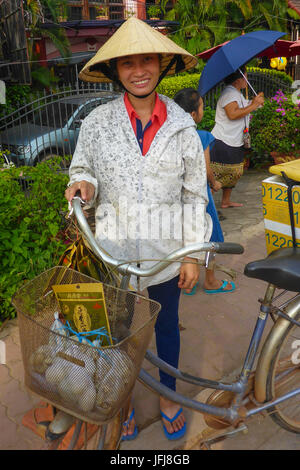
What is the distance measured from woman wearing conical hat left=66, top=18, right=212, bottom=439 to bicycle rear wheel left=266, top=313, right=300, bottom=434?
61 cm

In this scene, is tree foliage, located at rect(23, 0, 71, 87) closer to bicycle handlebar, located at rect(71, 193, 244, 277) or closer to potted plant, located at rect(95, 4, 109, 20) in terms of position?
potted plant, located at rect(95, 4, 109, 20)

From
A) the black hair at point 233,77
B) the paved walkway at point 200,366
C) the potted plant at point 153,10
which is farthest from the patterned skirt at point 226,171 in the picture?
the potted plant at point 153,10

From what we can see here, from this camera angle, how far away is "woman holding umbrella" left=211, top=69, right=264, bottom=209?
4.99m

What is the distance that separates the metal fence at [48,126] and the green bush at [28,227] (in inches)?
116

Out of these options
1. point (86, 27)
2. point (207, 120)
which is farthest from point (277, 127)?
point (86, 27)

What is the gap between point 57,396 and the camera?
1260mm

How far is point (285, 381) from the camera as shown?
7.24ft

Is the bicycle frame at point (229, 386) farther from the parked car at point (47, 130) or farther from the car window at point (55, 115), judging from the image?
the car window at point (55, 115)

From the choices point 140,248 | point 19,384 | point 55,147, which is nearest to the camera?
point 140,248

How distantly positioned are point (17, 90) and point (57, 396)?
10201 millimetres

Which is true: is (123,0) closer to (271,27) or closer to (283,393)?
(271,27)

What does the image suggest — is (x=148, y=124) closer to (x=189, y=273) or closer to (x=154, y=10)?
(x=189, y=273)

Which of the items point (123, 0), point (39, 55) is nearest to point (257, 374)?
point (39, 55)

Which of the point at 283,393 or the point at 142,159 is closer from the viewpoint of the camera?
the point at 142,159
